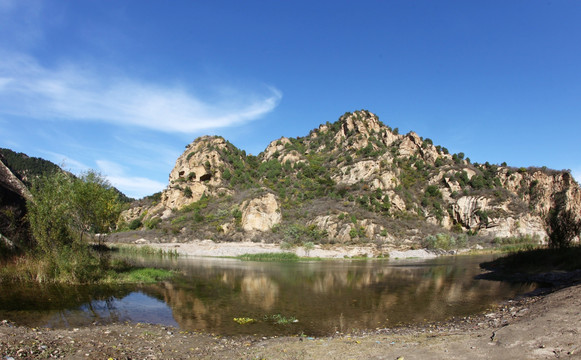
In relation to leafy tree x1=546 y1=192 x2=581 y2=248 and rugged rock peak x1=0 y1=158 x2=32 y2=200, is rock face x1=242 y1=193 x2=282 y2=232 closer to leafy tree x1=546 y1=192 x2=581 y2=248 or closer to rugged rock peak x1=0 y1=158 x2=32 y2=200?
rugged rock peak x1=0 y1=158 x2=32 y2=200

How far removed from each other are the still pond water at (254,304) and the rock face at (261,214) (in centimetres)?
5287

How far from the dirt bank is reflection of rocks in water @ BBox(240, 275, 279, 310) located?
6643 millimetres

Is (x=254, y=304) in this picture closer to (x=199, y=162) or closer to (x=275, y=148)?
(x=199, y=162)

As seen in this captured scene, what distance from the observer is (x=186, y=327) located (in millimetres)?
12570

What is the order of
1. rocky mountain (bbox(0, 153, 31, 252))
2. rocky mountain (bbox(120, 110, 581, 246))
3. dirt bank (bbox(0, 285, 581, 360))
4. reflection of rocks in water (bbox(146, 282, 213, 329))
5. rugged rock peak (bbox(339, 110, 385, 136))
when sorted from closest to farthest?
dirt bank (bbox(0, 285, 581, 360)) → reflection of rocks in water (bbox(146, 282, 213, 329)) → rocky mountain (bbox(0, 153, 31, 252)) → rocky mountain (bbox(120, 110, 581, 246)) → rugged rock peak (bbox(339, 110, 385, 136))

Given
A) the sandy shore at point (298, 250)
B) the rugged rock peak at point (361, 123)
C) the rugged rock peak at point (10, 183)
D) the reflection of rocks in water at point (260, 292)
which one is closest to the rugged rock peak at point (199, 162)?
the sandy shore at point (298, 250)

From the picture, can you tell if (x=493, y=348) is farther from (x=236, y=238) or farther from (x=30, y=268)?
(x=236, y=238)

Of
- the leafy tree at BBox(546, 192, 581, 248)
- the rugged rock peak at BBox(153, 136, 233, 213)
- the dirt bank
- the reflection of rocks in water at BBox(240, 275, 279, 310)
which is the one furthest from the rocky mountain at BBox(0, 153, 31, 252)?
the rugged rock peak at BBox(153, 136, 233, 213)

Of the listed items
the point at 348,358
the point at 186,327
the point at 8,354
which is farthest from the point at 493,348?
the point at 8,354

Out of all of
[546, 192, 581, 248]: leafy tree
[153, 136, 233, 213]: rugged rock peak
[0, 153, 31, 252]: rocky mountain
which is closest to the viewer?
[0, 153, 31, 252]: rocky mountain

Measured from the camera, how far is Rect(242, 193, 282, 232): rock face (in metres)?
77.9

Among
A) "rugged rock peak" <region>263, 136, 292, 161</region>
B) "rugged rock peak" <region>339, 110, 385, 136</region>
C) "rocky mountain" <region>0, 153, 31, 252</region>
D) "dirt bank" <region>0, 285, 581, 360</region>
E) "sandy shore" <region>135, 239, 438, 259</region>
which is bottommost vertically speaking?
"sandy shore" <region>135, 239, 438, 259</region>

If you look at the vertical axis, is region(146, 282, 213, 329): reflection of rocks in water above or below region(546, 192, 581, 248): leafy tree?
below

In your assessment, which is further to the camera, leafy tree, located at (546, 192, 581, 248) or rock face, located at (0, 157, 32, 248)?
leafy tree, located at (546, 192, 581, 248)
